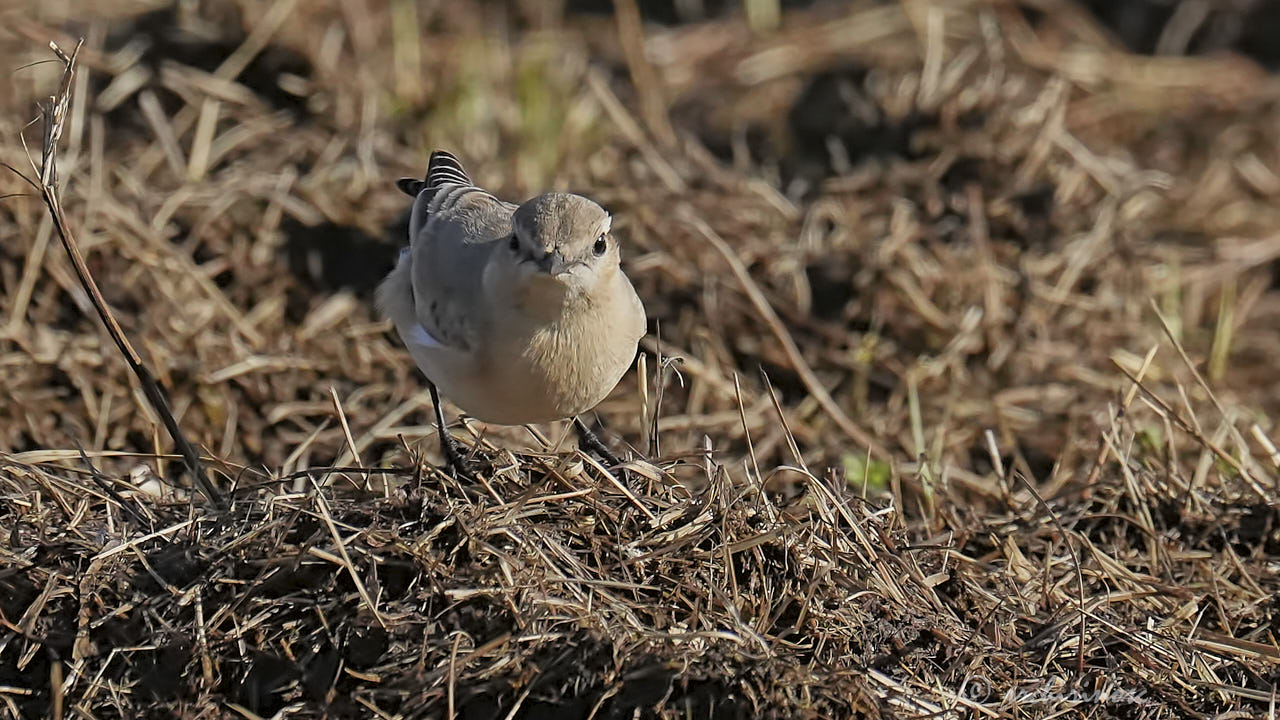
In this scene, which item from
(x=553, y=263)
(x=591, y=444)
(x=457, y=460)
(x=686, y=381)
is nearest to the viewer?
(x=553, y=263)

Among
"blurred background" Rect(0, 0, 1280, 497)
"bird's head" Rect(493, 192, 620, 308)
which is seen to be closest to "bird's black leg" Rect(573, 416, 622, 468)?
"blurred background" Rect(0, 0, 1280, 497)

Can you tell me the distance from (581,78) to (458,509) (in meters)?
5.21

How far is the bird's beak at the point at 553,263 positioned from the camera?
3.80 meters

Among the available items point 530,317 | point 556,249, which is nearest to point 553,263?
point 556,249

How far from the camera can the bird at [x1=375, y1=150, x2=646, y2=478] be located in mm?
3857

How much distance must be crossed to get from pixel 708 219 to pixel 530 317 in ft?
9.80

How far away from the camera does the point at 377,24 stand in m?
8.66

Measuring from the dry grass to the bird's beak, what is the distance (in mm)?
525

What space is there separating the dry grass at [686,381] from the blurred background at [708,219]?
25 mm

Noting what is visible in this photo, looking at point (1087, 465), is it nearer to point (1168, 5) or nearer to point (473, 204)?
point (473, 204)

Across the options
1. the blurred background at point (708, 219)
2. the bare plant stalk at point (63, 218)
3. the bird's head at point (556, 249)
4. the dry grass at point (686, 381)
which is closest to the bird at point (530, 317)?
the bird's head at point (556, 249)

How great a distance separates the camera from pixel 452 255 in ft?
14.2

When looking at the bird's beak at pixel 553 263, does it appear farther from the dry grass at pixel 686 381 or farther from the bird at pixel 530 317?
the dry grass at pixel 686 381

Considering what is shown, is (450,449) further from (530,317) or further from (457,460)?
(530,317)
